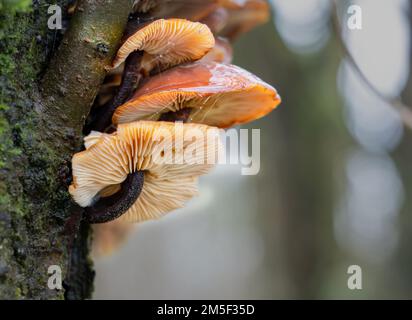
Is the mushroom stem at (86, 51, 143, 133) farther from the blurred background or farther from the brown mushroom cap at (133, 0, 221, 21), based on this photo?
the blurred background

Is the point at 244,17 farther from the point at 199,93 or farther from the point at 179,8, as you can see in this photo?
the point at 199,93

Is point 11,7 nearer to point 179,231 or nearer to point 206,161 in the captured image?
point 206,161

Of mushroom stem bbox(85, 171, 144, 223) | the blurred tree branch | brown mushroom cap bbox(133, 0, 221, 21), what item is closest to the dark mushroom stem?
brown mushroom cap bbox(133, 0, 221, 21)

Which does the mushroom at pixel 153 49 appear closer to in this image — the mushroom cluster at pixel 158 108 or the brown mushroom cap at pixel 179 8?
the mushroom cluster at pixel 158 108

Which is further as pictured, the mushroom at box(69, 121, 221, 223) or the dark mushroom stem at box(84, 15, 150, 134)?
the dark mushroom stem at box(84, 15, 150, 134)

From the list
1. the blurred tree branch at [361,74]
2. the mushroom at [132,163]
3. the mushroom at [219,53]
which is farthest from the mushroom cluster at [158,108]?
the blurred tree branch at [361,74]

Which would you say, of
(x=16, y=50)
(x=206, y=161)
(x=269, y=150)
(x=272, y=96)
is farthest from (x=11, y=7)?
(x=269, y=150)

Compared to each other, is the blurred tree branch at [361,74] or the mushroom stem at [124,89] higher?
the blurred tree branch at [361,74]
